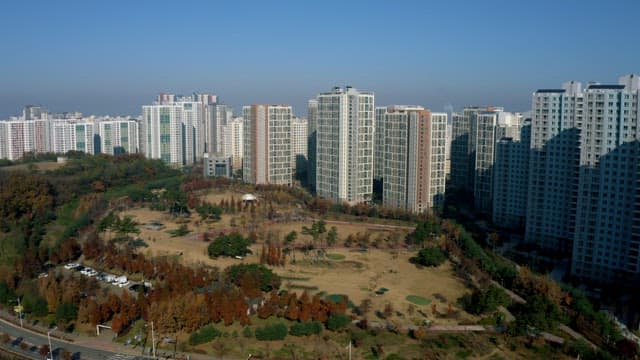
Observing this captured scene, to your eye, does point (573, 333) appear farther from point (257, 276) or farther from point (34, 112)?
point (34, 112)

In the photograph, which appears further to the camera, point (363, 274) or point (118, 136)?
point (118, 136)

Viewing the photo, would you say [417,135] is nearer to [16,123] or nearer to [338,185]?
[338,185]

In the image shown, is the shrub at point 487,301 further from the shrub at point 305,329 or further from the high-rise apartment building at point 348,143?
the high-rise apartment building at point 348,143

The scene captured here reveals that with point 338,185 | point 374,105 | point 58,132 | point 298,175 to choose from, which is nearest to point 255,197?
point 338,185

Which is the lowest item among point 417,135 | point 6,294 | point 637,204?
point 6,294

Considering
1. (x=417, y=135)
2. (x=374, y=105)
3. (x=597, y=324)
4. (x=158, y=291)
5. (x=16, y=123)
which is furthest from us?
(x=16, y=123)

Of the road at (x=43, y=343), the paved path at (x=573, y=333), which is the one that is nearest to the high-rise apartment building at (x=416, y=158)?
the paved path at (x=573, y=333)

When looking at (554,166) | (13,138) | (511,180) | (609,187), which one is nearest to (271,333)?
(609,187)
